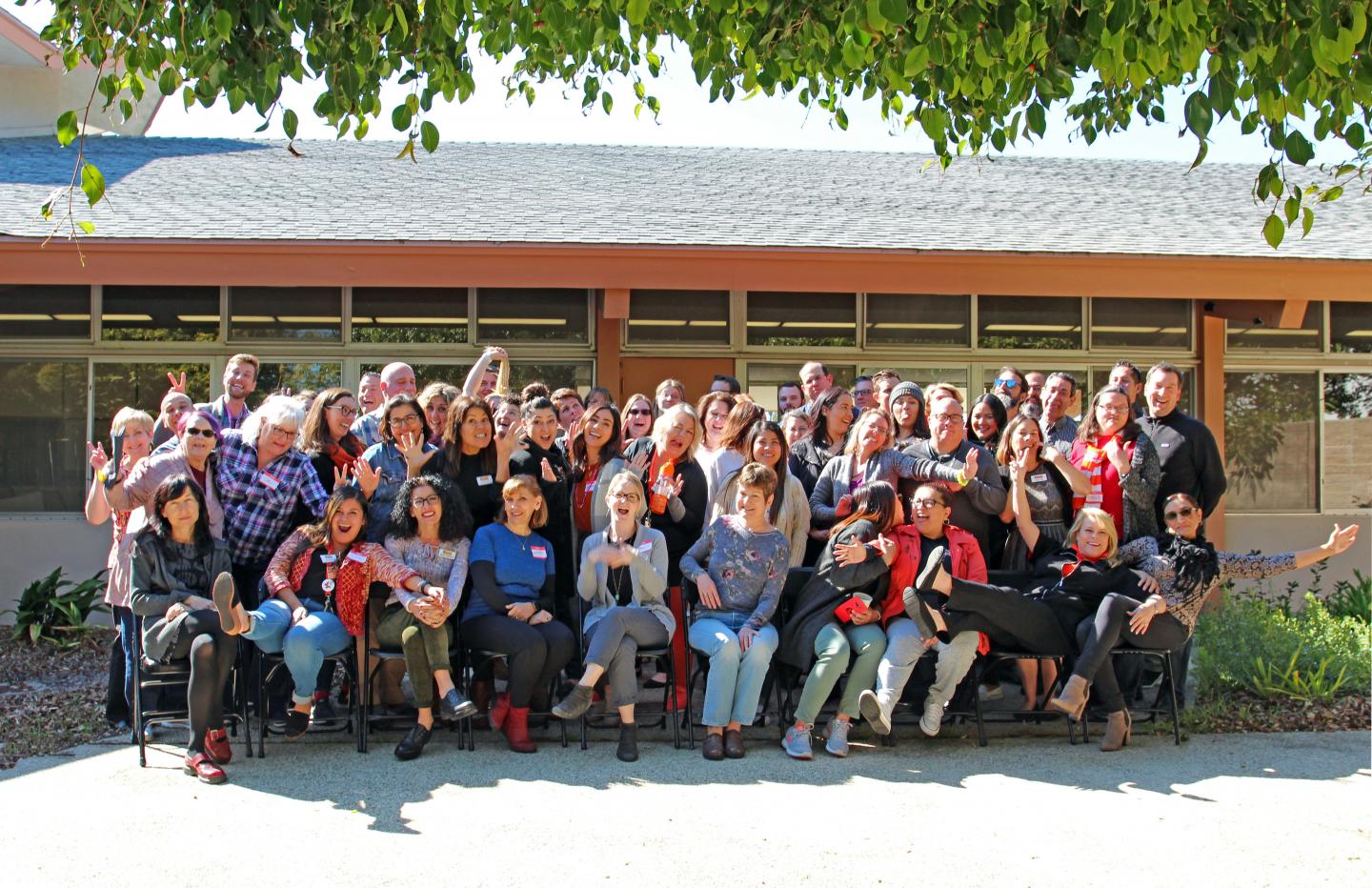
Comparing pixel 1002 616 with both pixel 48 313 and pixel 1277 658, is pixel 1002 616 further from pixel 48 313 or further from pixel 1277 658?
pixel 48 313

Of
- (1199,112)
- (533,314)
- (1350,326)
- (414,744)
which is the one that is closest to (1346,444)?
(1350,326)

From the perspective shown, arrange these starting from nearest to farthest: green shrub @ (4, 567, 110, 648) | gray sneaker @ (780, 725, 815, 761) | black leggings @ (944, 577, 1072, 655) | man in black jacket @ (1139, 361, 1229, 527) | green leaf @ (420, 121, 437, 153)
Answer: green leaf @ (420, 121, 437, 153) < gray sneaker @ (780, 725, 815, 761) < black leggings @ (944, 577, 1072, 655) < man in black jacket @ (1139, 361, 1229, 527) < green shrub @ (4, 567, 110, 648)

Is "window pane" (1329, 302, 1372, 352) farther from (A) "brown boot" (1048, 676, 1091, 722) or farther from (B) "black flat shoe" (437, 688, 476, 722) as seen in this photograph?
(B) "black flat shoe" (437, 688, 476, 722)

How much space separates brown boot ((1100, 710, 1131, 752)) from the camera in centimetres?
576

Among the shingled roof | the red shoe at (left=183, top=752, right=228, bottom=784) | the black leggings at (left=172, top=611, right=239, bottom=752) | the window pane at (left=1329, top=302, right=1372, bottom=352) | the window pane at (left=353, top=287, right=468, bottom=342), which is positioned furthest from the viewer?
the window pane at (left=1329, top=302, right=1372, bottom=352)

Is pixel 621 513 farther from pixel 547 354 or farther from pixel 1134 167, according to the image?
pixel 1134 167

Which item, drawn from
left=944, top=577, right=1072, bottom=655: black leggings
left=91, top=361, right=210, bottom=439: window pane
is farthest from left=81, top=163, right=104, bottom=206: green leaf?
left=91, top=361, right=210, bottom=439: window pane

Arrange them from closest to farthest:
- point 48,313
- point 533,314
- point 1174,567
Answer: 1. point 1174,567
2. point 48,313
3. point 533,314

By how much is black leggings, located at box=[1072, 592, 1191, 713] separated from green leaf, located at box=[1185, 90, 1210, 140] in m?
2.68

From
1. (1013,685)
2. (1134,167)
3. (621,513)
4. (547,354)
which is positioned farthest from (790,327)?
(1134,167)

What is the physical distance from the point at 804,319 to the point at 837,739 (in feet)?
18.2

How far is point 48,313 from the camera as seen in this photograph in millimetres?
9875

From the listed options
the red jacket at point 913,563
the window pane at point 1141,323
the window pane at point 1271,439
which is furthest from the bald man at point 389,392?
the window pane at point 1271,439

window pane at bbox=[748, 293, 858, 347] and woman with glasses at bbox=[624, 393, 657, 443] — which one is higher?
window pane at bbox=[748, 293, 858, 347]
